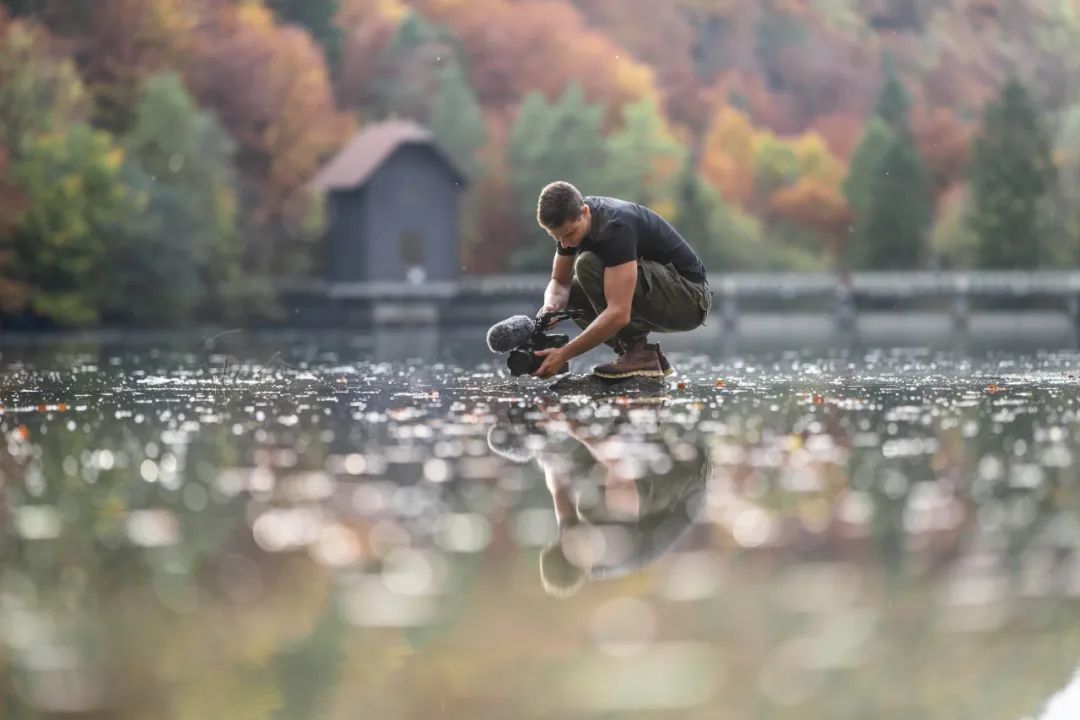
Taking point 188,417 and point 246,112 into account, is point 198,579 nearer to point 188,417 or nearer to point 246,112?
point 188,417

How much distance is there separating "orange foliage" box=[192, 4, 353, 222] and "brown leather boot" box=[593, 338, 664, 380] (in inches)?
1825

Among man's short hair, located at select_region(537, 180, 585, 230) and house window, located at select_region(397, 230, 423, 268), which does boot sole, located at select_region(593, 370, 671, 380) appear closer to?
man's short hair, located at select_region(537, 180, 585, 230)

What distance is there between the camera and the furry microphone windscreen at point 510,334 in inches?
413

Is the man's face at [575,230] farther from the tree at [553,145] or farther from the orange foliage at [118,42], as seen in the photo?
the tree at [553,145]

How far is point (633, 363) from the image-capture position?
11.5 metres

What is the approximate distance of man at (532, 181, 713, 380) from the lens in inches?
404

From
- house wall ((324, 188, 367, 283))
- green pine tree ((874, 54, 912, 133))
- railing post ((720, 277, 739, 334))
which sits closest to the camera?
railing post ((720, 277, 739, 334))

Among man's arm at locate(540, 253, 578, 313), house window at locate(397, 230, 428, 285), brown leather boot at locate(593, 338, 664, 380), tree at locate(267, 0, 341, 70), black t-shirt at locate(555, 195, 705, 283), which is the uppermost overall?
tree at locate(267, 0, 341, 70)

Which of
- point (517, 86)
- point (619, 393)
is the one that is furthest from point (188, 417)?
point (517, 86)

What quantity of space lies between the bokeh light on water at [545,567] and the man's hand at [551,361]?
4.41 feet

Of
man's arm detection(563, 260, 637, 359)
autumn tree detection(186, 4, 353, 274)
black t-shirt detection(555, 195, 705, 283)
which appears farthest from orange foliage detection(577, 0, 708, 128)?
man's arm detection(563, 260, 637, 359)

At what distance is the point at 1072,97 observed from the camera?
77.9 m

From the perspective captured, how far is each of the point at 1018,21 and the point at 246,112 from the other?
1561 inches

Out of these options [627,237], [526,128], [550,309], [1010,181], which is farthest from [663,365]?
[526,128]
